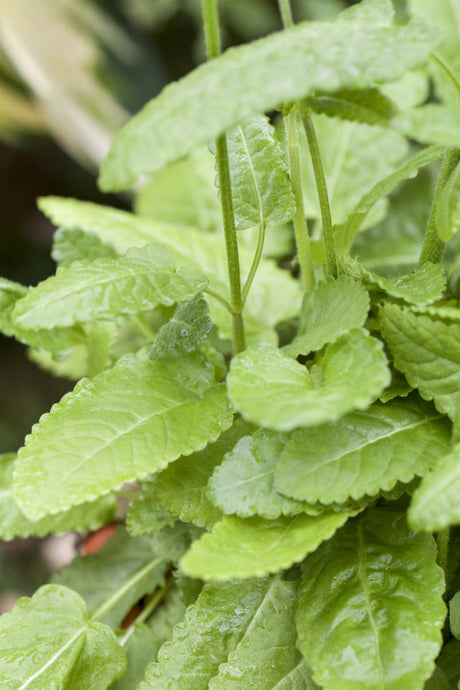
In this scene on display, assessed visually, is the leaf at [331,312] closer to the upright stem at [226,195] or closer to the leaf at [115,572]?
the upright stem at [226,195]

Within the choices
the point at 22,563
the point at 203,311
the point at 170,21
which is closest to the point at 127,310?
the point at 203,311

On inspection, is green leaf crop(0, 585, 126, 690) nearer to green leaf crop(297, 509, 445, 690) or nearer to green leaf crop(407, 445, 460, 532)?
green leaf crop(297, 509, 445, 690)

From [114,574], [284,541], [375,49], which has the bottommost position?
[114,574]

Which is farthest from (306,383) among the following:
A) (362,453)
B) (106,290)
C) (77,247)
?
(77,247)

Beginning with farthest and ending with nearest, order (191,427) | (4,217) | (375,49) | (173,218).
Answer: (4,217), (173,218), (191,427), (375,49)

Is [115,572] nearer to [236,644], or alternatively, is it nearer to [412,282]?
[236,644]

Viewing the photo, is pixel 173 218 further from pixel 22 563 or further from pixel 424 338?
pixel 22 563

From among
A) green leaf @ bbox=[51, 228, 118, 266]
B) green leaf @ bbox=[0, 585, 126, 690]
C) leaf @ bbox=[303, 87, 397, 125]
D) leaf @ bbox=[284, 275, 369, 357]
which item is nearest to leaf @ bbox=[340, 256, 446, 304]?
leaf @ bbox=[284, 275, 369, 357]
